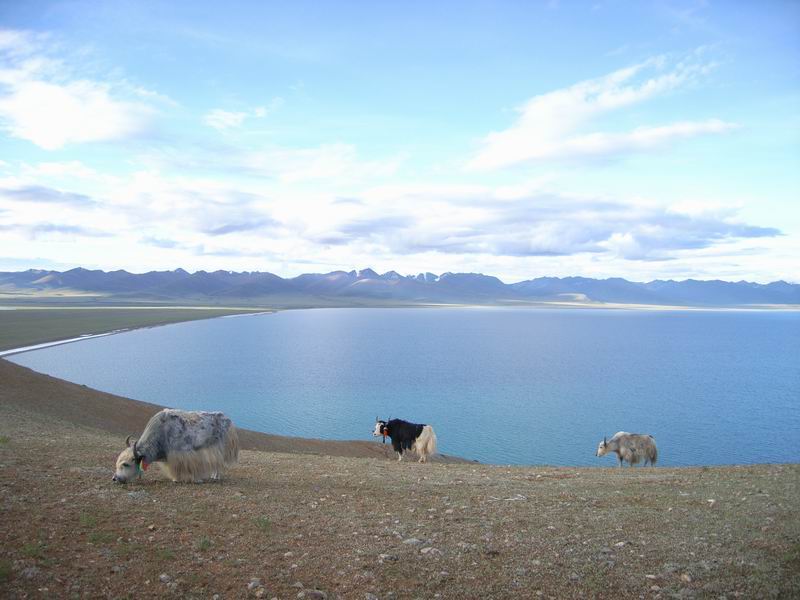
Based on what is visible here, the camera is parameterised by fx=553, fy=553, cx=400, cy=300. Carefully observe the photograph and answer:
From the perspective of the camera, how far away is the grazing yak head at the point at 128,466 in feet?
34.7

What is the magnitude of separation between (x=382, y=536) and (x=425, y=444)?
492 inches

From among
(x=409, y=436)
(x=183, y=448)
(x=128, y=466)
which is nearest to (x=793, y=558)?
(x=183, y=448)

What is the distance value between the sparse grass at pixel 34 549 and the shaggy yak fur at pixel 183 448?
385cm

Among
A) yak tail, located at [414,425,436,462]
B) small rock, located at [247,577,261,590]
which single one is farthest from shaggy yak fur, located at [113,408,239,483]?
yak tail, located at [414,425,436,462]

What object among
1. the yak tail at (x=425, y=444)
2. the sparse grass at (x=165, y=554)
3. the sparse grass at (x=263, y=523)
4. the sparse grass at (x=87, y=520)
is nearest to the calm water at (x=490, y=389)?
the yak tail at (x=425, y=444)

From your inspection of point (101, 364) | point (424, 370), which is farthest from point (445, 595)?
point (101, 364)

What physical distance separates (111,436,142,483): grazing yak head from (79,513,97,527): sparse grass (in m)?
2.47

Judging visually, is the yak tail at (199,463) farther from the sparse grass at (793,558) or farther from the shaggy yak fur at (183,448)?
the sparse grass at (793,558)

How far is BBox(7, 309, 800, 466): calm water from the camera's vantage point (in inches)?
1531

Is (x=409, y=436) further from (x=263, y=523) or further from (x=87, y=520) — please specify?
(x=87, y=520)

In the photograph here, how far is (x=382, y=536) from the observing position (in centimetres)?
800

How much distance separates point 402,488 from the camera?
11.4 meters

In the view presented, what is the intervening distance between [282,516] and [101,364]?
7322 cm

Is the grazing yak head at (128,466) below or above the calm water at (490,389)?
above
